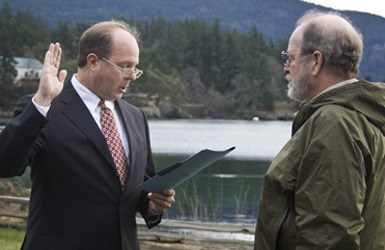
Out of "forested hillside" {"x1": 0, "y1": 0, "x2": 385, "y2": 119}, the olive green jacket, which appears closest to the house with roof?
"forested hillside" {"x1": 0, "y1": 0, "x2": 385, "y2": 119}

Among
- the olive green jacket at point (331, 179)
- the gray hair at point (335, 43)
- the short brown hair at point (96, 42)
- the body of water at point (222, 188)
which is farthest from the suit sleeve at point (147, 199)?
the body of water at point (222, 188)

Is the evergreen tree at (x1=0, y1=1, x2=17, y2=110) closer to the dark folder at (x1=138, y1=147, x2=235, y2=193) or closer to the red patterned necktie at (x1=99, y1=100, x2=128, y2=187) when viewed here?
the red patterned necktie at (x1=99, y1=100, x2=128, y2=187)

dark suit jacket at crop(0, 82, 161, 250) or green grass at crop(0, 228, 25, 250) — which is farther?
green grass at crop(0, 228, 25, 250)

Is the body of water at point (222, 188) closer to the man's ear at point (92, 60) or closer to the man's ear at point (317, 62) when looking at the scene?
the man's ear at point (92, 60)

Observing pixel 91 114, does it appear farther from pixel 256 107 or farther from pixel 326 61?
pixel 256 107

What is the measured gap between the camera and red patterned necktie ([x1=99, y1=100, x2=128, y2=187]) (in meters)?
3.39

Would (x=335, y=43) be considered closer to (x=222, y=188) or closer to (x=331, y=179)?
(x=331, y=179)

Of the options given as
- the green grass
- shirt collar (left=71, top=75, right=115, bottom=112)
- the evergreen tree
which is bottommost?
the evergreen tree

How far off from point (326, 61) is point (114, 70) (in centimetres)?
95

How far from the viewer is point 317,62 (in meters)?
2.95

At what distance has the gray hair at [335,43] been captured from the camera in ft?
9.58

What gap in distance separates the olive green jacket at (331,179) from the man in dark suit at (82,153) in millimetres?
696

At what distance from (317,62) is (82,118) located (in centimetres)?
103

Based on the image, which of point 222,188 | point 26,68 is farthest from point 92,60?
point 26,68
